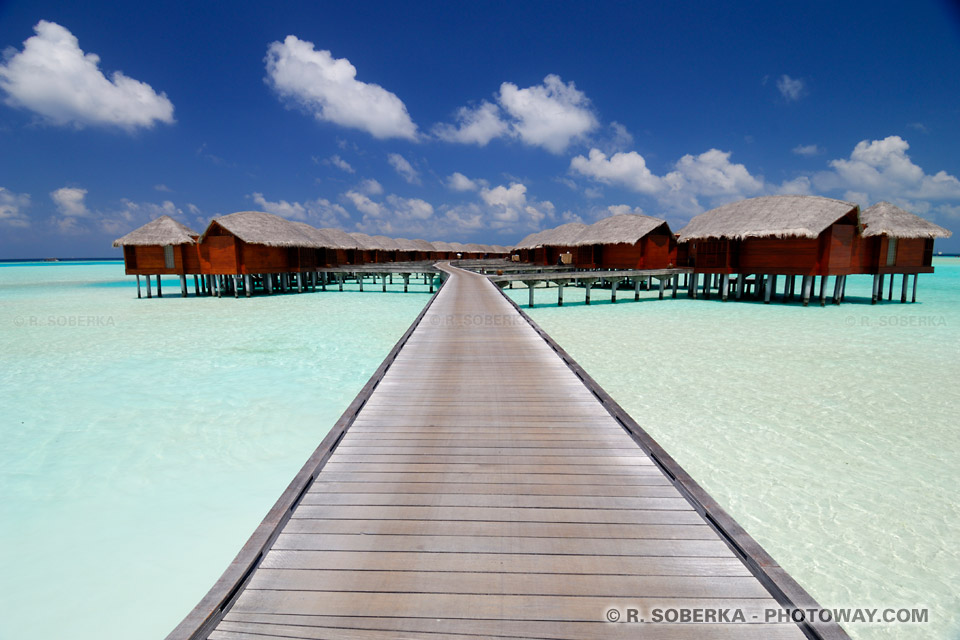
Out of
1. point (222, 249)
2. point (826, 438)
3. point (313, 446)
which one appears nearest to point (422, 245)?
point (222, 249)

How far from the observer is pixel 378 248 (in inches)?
1933

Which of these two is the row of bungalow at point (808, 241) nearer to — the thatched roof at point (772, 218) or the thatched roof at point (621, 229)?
the thatched roof at point (772, 218)

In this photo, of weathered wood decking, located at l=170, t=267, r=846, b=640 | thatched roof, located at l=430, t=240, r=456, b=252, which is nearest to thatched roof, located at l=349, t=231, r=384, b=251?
thatched roof, located at l=430, t=240, r=456, b=252

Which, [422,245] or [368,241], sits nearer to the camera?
[368,241]

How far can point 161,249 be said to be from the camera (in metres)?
24.7

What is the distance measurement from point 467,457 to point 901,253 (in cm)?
2552

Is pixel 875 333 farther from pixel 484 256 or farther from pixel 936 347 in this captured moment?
pixel 484 256

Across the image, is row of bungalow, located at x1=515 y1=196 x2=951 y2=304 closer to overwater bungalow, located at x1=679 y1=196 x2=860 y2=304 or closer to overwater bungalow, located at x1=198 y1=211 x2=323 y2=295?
overwater bungalow, located at x1=679 y1=196 x2=860 y2=304

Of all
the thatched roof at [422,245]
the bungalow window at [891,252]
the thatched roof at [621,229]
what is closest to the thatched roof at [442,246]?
the thatched roof at [422,245]

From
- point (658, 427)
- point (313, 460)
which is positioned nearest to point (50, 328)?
point (313, 460)

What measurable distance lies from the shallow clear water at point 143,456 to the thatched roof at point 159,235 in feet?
37.7

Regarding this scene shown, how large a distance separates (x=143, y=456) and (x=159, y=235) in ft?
75.9

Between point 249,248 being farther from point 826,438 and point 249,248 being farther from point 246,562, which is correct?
point 826,438

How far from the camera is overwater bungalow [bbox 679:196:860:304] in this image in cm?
1897
